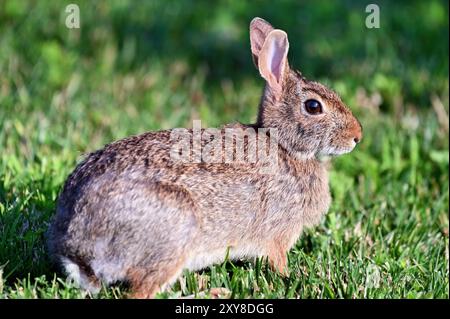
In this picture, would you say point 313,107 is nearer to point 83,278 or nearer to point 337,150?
point 337,150

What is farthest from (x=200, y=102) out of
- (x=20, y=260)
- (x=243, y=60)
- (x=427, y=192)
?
(x=20, y=260)

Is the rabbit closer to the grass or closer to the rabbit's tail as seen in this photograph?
the rabbit's tail

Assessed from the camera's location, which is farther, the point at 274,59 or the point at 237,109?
the point at 237,109

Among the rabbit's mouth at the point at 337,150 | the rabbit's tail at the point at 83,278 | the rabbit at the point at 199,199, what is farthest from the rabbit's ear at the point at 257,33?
the rabbit's tail at the point at 83,278

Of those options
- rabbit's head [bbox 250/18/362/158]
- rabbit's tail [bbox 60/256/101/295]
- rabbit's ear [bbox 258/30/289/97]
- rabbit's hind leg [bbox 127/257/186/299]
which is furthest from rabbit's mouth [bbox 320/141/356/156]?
rabbit's tail [bbox 60/256/101/295]

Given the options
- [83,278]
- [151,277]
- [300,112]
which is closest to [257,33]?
[300,112]

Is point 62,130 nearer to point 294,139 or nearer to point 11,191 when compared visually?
point 11,191
